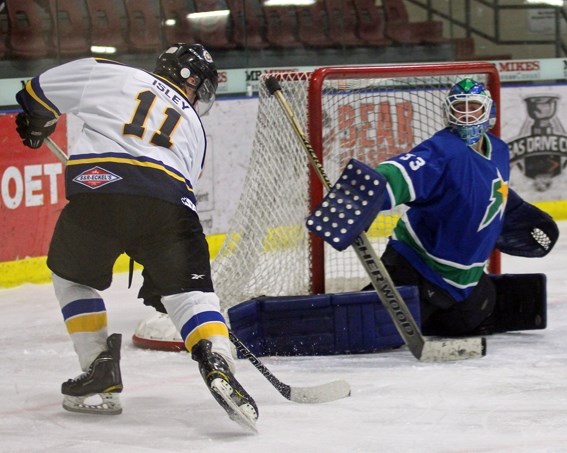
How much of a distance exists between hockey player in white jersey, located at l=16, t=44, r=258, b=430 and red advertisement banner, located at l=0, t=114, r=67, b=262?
7.18 feet

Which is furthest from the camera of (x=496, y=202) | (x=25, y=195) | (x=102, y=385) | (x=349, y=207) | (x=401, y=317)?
(x=25, y=195)

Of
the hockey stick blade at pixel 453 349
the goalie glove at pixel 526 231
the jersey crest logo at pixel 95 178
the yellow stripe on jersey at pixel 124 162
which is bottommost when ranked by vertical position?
the hockey stick blade at pixel 453 349

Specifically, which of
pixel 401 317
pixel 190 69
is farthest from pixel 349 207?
pixel 190 69

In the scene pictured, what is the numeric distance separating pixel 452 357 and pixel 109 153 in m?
1.27

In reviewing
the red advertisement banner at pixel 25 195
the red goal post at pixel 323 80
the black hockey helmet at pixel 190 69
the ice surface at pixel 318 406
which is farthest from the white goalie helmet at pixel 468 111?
the red advertisement banner at pixel 25 195

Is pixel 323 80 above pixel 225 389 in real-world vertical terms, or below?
above

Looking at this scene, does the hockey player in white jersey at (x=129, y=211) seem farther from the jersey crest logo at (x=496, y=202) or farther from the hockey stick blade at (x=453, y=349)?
the jersey crest logo at (x=496, y=202)

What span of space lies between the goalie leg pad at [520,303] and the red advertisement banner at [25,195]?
2.08 m

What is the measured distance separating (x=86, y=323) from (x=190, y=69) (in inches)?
25.0

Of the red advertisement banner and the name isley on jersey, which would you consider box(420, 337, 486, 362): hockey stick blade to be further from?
the red advertisement banner

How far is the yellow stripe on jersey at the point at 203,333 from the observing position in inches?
106

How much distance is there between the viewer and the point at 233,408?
2570mm

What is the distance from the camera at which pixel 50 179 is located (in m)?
5.24

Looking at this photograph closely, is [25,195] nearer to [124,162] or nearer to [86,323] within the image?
[86,323]
